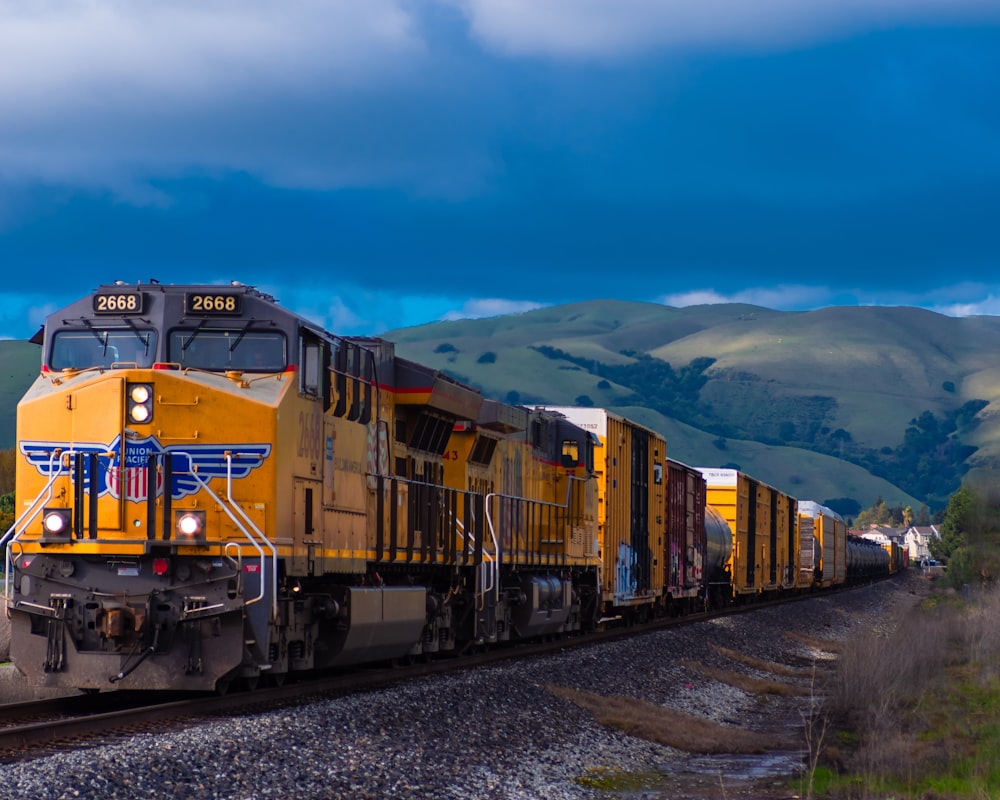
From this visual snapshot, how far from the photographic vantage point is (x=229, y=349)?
48.1 feet

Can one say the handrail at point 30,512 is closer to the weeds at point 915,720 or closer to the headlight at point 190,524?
the headlight at point 190,524

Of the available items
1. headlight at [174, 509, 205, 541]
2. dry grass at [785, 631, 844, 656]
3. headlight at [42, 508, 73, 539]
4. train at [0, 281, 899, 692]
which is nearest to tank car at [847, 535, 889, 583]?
dry grass at [785, 631, 844, 656]

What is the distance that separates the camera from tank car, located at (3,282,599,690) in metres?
13.6

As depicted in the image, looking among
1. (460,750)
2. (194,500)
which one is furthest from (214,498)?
(460,750)

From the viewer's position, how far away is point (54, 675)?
1353 cm

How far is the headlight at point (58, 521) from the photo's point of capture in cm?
1364

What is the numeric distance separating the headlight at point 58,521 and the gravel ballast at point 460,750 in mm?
2692

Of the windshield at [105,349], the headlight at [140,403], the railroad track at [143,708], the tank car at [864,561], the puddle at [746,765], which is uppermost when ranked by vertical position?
the windshield at [105,349]

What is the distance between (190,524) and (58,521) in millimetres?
1281

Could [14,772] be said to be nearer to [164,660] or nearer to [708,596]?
[164,660]

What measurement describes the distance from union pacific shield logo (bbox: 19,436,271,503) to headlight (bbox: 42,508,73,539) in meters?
0.33

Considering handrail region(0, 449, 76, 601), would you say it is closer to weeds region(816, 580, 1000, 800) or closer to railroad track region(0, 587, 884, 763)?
railroad track region(0, 587, 884, 763)

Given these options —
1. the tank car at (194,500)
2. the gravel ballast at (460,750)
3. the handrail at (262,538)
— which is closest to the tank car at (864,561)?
the gravel ballast at (460,750)

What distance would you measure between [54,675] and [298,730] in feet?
9.22
